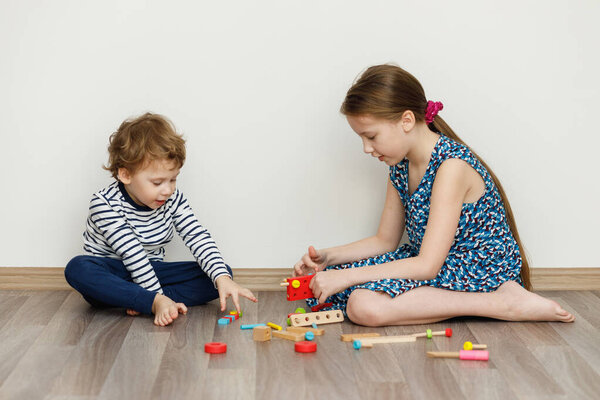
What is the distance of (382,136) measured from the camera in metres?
1.65

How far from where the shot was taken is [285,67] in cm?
191

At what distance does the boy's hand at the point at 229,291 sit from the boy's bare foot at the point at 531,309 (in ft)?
1.85

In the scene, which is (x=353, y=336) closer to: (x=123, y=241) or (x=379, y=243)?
(x=379, y=243)

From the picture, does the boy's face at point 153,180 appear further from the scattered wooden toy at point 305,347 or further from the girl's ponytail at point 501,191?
the girl's ponytail at point 501,191

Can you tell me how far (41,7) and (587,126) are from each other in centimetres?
141

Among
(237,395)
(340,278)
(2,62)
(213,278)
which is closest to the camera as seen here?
(237,395)

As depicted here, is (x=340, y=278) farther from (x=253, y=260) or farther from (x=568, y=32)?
(x=568, y=32)

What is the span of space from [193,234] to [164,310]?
0.86ft

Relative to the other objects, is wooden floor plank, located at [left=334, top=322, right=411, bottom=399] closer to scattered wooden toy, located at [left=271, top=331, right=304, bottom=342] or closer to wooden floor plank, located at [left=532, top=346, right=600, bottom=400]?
scattered wooden toy, located at [left=271, top=331, right=304, bottom=342]

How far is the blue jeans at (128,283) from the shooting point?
170 centimetres

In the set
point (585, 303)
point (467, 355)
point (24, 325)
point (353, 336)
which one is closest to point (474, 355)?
point (467, 355)

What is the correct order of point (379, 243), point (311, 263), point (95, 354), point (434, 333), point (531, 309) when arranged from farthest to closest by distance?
1. point (379, 243)
2. point (311, 263)
3. point (531, 309)
4. point (434, 333)
5. point (95, 354)

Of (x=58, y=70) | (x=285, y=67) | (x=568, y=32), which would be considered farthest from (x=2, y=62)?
(x=568, y=32)

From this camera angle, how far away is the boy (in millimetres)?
1701
